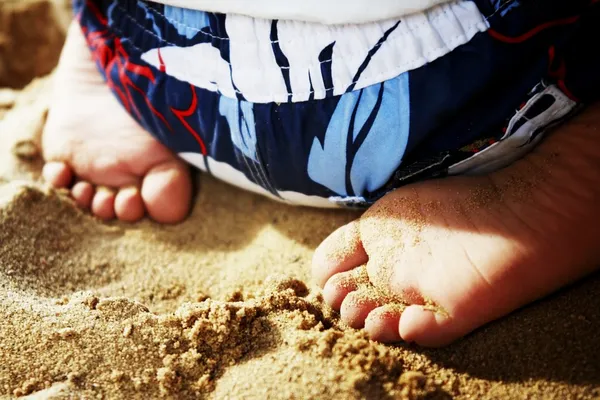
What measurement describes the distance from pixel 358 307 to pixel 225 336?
0.53 feet

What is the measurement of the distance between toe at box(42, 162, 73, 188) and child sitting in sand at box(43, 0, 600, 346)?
235 mm

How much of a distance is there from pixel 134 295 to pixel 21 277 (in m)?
0.15

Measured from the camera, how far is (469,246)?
0.70m


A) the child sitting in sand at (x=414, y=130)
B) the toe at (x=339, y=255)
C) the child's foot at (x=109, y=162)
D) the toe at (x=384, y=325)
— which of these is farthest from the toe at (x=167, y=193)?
the toe at (x=384, y=325)

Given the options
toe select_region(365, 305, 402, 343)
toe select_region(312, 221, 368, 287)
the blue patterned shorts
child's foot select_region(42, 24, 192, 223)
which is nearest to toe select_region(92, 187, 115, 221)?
child's foot select_region(42, 24, 192, 223)

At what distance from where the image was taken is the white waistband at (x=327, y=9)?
2.23 feet

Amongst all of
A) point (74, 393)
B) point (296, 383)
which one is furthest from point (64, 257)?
point (296, 383)

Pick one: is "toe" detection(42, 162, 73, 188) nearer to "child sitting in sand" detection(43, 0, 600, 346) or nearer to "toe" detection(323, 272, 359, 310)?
"child sitting in sand" detection(43, 0, 600, 346)

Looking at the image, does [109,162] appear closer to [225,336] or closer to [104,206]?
[104,206]

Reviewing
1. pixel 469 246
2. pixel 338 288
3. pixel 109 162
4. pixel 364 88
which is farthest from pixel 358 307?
pixel 109 162

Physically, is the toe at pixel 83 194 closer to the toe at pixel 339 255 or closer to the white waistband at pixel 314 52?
the white waistband at pixel 314 52

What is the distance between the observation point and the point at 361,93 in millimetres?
736

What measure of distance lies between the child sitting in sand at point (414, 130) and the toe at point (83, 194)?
0.70 ft

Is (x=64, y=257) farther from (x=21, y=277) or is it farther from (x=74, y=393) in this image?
(x=74, y=393)
